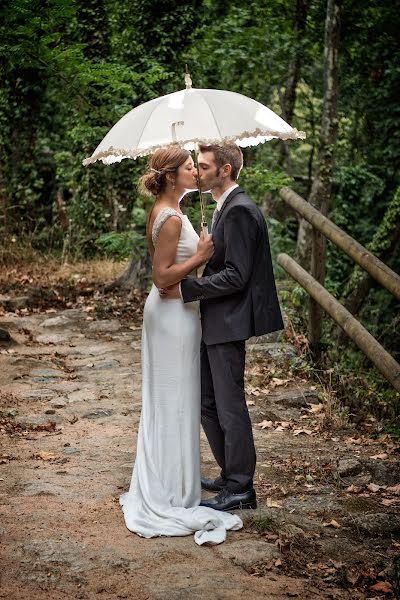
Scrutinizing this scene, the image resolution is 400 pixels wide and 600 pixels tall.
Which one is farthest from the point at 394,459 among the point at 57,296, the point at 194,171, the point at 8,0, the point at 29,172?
the point at 29,172

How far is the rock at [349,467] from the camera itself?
5.02m

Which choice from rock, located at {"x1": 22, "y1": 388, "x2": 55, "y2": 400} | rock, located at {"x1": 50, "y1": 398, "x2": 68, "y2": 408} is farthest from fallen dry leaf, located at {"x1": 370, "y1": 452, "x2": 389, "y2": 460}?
rock, located at {"x1": 22, "y1": 388, "x2": 55, "y2": 400}

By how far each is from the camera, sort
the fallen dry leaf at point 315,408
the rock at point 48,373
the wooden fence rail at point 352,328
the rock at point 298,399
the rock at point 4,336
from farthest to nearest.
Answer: the rock at point 4,336 < the rock at point 48,373 < the rock at point 298,399 < the fallen dry leaf at point 315,408 < the wooden fence rail at point 352,328

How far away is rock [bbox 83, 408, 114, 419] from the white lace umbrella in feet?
8.67

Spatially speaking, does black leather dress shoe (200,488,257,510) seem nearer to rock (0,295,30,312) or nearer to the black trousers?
the black trousers

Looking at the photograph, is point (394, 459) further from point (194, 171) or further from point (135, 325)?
point (135, 325)

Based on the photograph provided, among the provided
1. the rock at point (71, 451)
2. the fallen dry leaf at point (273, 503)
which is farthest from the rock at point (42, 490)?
the fallen dry leaf at point (273, 503)

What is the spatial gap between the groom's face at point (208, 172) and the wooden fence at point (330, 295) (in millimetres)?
1570

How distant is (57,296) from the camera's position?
1070 centimetres

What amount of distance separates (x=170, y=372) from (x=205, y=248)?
28.1 inches

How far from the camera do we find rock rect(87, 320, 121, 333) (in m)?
9.27

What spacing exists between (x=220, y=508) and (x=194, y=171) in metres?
1.80

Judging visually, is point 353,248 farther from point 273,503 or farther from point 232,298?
point 273,503

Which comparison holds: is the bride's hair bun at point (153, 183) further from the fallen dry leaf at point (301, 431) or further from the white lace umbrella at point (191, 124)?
the fallen dry leaf at point (301, 431)
